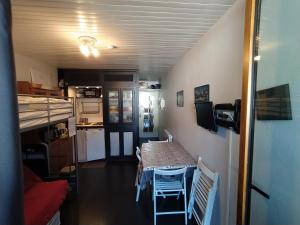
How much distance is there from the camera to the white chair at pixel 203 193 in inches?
68.0

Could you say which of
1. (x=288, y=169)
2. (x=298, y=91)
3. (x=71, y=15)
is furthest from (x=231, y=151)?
(x=71, y=15)

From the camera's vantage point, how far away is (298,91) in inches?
37.2

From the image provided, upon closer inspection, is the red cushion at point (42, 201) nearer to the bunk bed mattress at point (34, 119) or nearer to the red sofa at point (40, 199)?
the red sofa at point (40, 199)

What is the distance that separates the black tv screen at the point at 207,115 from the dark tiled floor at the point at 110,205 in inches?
52.4

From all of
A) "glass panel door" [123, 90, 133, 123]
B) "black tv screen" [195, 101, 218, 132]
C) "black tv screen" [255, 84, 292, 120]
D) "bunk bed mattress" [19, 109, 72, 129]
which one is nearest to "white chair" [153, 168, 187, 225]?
"black tv screen" [195, 101, 218, 132]

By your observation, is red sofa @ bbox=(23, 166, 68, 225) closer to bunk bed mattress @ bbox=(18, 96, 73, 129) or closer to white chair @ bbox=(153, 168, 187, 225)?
bunk bed mattress @ bbox=(18, 96, 73, 129)

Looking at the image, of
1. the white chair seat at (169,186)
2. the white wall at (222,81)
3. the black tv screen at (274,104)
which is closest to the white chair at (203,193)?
the white wall at (222,81)

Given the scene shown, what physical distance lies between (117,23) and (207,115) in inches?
50.4

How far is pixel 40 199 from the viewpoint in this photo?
1.94 m

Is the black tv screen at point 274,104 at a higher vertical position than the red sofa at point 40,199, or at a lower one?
higher

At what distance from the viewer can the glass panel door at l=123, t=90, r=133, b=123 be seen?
4469mm

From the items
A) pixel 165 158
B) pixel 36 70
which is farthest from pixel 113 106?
pixel 165 158

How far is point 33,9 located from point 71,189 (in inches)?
102

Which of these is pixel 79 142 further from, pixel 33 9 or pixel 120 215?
pixel 33 9
